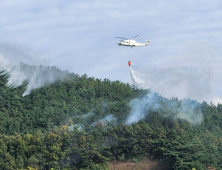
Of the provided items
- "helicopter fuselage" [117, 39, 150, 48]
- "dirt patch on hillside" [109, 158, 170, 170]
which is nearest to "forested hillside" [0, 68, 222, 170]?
"dirt patch on hillside" [109, 158, 170, 170]

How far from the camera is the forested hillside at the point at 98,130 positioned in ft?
215

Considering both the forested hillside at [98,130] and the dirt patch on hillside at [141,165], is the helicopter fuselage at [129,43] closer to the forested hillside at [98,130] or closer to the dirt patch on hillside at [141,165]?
the forested hillside at [98,130]

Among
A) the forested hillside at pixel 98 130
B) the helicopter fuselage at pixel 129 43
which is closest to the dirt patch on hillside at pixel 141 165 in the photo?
the forested hillside at pixel 98 130

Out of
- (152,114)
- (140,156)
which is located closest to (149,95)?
(152,114)

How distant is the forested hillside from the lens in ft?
215

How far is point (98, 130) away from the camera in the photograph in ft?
230

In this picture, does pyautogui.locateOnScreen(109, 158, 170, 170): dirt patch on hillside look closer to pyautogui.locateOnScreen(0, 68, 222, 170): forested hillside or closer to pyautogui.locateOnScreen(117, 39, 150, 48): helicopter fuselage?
pyautogui.locateOnScreen(0, 68, 222, 170): forested hillside

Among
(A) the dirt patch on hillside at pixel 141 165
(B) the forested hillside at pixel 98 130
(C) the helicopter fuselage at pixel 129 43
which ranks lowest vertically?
(A) the dirt patch on hillside at pixel 141 165

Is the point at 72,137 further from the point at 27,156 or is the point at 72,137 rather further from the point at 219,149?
the point at 219,149

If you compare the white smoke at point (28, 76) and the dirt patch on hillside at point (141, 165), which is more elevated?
the white smoke at point (28, 76)

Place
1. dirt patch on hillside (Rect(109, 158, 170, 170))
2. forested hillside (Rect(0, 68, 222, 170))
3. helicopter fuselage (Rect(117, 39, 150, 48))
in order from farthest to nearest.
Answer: helicopter fuselage (Rect(117, 39, 150, 48)) → dirt patch on hillside (Rect(109, 158, 170, 170)) → forested hillside (Rect(0, 68, 222, 170))

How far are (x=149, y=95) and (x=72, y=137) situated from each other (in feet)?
56.2

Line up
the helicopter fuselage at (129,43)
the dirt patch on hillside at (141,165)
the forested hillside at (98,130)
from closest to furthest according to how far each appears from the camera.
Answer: the forested hillside at (98,130) → the dirt patch on hillside at (141,165) → the helicopter fuselage at (129,43)

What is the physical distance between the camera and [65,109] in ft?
262
